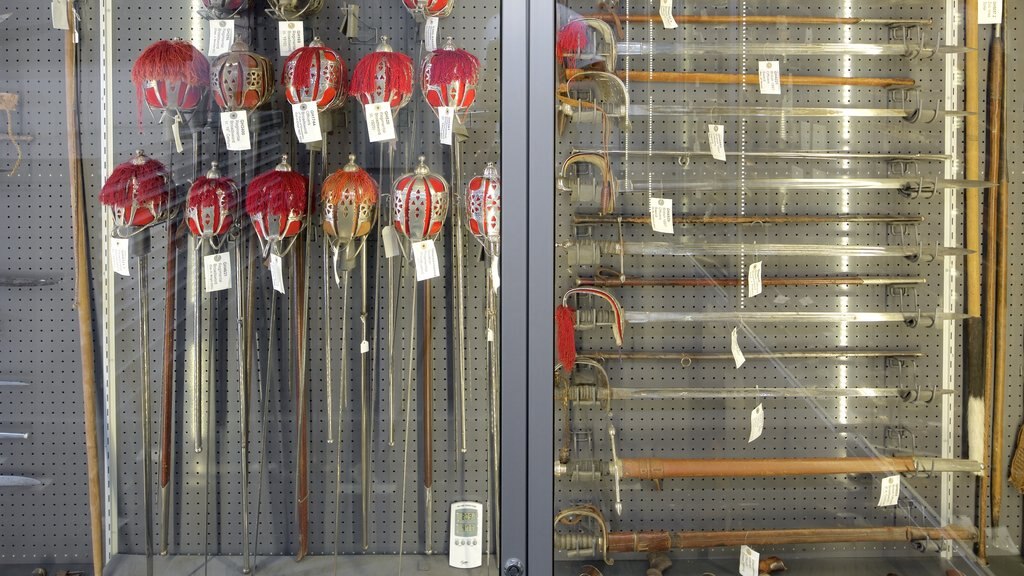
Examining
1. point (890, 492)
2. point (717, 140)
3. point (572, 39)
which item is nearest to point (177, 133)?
point (572, 39)

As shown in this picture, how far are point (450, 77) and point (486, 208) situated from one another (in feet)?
1.04

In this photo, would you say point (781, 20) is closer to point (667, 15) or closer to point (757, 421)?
point (667, 15)

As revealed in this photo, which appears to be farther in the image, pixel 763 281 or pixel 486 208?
pixel 763 281

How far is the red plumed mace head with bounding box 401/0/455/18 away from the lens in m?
1.73

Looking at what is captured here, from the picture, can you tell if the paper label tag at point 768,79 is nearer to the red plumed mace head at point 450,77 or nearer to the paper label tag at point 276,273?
the red plumed mace head at point 450,77

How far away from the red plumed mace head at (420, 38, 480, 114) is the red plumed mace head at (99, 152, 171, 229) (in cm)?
66

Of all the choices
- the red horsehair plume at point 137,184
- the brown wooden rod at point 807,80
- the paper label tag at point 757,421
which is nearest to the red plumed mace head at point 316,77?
the red horsehair plume at point 137,184

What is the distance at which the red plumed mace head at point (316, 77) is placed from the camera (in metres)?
1.75

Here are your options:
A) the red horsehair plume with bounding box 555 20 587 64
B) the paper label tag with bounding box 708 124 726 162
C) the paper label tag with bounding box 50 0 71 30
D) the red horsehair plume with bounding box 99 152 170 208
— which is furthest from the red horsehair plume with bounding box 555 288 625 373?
the paper label tag with bounding box 50 0 71 30

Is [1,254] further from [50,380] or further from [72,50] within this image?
[72,50]

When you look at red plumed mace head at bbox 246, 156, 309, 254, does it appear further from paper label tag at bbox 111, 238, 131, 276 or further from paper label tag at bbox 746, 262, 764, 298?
paper label tag at bbox 746, 262, 764, 298

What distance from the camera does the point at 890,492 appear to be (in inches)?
71.9

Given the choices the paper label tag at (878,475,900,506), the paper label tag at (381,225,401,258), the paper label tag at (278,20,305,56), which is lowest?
the paper label tag at (878,475,900,506)

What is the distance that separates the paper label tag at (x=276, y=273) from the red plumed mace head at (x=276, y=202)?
0.09ft
